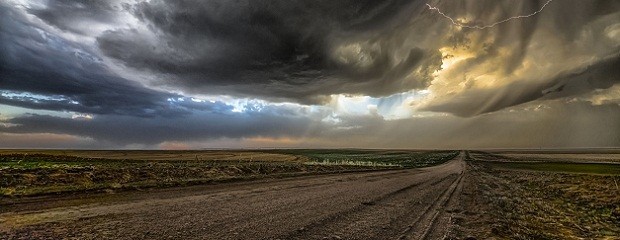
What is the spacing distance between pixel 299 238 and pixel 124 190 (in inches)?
514

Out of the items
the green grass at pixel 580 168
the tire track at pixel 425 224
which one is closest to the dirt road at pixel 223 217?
the tire track at pixel 425 224

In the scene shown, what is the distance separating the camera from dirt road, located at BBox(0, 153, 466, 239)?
28.0ft

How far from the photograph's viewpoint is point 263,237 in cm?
838

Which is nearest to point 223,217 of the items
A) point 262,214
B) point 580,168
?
point 262,214

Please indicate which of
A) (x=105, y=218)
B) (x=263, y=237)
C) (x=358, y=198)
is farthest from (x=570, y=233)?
(x=105, y=218)

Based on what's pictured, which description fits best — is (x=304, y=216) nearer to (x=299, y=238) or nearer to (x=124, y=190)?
(x=299, y=238)

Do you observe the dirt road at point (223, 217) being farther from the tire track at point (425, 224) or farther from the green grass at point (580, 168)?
the green grass at point (580, 168)

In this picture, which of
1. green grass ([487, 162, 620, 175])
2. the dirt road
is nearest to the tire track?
the dirt road

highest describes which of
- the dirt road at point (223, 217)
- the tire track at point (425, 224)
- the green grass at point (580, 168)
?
the dirt road at point (223, 217)

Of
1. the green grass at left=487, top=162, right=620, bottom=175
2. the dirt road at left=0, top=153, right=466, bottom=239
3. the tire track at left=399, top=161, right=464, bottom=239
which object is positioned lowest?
the green grass at left=487, top=162, right=620, bottom=175

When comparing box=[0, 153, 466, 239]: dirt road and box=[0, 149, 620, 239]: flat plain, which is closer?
box=[0, 153, 466, 239]: dirt road

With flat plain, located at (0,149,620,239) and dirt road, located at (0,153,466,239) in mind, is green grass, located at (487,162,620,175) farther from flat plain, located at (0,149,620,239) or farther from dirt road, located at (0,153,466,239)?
dirt road, located at (0,153,466,239)

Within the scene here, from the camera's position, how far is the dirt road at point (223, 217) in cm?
854

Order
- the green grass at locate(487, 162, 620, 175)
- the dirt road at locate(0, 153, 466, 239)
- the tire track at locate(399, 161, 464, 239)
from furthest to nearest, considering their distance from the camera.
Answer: the green grass at locate(487, 162, 620, 175), the tire track at locate(399, 161, 464, 239), the dirt road at locate(0, 153, 466, 239)
